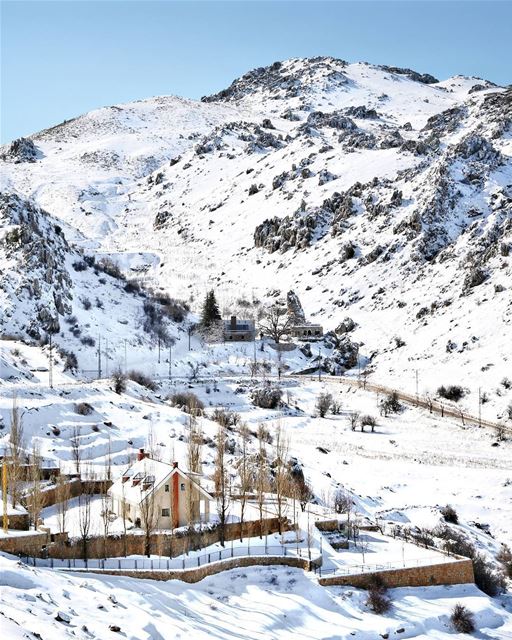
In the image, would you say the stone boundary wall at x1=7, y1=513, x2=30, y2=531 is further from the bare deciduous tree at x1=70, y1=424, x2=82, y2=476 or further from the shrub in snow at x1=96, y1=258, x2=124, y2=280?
the shrub in snow at x1=96, y1=258, x2=124, y2=280

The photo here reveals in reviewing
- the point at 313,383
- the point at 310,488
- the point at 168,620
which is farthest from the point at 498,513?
the point at 313,383

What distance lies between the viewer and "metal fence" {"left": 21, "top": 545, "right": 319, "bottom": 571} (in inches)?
1460

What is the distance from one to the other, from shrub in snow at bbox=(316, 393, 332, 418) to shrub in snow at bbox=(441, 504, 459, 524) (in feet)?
108

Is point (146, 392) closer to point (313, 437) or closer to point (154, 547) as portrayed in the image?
point (313, 437)

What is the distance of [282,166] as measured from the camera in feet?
639

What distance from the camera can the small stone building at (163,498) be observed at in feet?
134

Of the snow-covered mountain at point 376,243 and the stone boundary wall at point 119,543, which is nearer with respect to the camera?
the stone boundary wall at point 119,543

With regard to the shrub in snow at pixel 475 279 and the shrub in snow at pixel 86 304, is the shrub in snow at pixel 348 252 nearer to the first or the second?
the shrub in snow at pixel 475 279

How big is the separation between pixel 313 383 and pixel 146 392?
90.1 ft

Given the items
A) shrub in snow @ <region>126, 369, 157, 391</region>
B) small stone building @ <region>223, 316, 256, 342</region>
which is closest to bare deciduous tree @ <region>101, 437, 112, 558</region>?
shrub in snow @ <region>126, 369, 157, 391</region>

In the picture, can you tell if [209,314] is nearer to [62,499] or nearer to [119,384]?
[119,384]

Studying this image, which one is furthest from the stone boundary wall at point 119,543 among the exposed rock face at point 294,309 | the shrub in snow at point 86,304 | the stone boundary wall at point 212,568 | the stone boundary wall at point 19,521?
the exposed rock face at point 294,309

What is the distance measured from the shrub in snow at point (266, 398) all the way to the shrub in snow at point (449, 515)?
35567 millimetres

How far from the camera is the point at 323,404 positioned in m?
88.0
